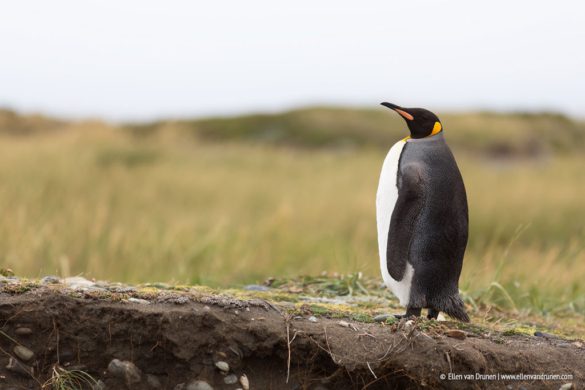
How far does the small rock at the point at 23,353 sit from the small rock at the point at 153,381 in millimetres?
523

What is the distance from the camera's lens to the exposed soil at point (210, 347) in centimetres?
338

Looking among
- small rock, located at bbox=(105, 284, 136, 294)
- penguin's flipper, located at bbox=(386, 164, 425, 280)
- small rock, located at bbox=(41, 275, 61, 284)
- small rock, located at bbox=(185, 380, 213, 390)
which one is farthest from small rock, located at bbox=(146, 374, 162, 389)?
penguin's flipper, located at bbox=(386, 164, 425, 280)

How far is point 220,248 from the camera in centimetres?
845

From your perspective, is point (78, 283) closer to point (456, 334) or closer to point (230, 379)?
point (230, 379)

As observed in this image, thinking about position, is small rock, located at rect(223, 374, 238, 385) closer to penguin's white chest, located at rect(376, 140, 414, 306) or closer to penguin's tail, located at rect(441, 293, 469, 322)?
penguin's white chest, located at rect(376, 140, 414, 306)

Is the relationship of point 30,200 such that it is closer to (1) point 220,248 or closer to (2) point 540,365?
(1) point 220,248

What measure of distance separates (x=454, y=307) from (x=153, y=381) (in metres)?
1.56

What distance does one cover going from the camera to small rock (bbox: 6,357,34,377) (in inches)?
132

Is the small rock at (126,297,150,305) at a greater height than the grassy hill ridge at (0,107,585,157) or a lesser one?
greater

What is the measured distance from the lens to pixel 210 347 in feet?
11.2

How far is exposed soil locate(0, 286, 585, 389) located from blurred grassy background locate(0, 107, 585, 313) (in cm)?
139

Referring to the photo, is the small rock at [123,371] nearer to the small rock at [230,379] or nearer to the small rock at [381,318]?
the small rock at [230,379]

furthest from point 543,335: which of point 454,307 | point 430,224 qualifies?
point 430,224

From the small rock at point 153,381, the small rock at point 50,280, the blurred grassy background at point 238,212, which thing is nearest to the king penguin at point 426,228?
the small rock at point 153,381
